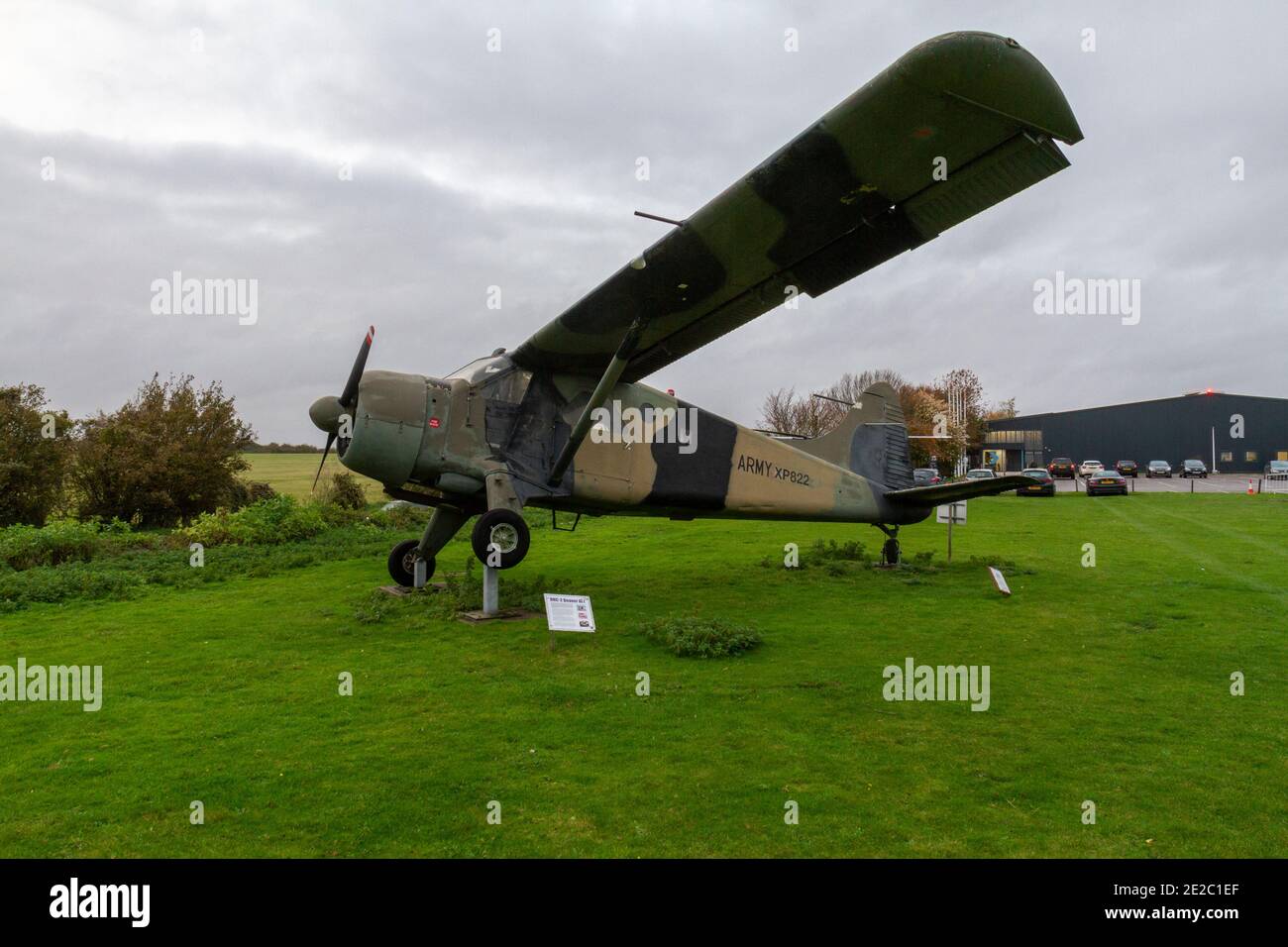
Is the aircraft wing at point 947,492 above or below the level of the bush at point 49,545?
above

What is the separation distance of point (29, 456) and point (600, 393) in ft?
56.0

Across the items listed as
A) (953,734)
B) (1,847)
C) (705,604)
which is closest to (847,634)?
(705,604)

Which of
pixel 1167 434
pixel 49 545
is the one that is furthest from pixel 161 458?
pixel 1167 434

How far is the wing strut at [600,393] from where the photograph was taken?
8.77 m

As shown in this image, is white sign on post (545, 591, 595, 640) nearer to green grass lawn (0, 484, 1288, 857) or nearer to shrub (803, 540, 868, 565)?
green grass lawn (0, 484, 1288, 857)

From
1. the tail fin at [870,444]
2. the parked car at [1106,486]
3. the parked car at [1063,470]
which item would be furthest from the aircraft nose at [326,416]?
the parked car at [1063,470]

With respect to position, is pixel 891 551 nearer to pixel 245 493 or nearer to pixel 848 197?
pixel 848 197

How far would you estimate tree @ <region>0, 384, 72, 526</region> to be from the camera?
17766mm

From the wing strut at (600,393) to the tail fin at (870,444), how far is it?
524cm

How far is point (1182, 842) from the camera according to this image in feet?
12.6

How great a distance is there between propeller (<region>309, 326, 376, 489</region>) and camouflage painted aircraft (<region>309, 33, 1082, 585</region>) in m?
0.03

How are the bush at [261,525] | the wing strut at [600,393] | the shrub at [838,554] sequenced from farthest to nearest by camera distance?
1. the bush at [261,525]
2. the shrub at [838,554]
3. the wing strut at [600,393]

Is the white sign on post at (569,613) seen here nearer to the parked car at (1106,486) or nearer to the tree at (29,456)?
the tree at (29,456)

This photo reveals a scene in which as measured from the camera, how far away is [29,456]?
1819cm
